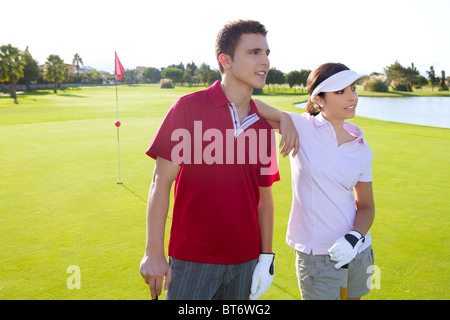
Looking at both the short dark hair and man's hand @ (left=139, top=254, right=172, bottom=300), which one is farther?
the short dark hair

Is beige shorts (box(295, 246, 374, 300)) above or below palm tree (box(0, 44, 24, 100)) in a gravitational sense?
below

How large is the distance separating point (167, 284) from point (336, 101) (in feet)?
4.71

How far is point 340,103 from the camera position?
2371mm

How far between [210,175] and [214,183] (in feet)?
Result: 0.15

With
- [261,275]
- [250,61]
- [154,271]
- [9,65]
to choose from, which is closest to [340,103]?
[250,61]

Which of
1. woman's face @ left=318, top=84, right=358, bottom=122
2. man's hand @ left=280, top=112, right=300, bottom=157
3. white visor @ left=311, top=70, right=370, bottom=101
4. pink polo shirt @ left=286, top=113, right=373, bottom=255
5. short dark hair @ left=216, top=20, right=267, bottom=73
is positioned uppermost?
short dark hair @ left=216, top=20, right=267, bottom=73

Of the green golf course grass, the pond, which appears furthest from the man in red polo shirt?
the pond

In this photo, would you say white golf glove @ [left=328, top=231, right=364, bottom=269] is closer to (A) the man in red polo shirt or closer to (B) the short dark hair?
(A) the man in red polo shirt

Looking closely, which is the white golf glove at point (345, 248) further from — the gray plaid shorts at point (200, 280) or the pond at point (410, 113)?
the pond at point (410, 113)

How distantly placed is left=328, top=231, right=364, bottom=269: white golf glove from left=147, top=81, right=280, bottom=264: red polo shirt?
472mm

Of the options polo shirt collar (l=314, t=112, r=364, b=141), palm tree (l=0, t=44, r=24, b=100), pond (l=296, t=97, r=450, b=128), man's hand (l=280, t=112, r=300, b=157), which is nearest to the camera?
man's hand (l=280, t=112, r=300, b=157)

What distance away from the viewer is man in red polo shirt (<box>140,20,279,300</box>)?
194cm

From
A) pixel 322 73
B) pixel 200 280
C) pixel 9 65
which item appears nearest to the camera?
pixel 200 280

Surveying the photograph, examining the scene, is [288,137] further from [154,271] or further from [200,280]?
[154,271]
